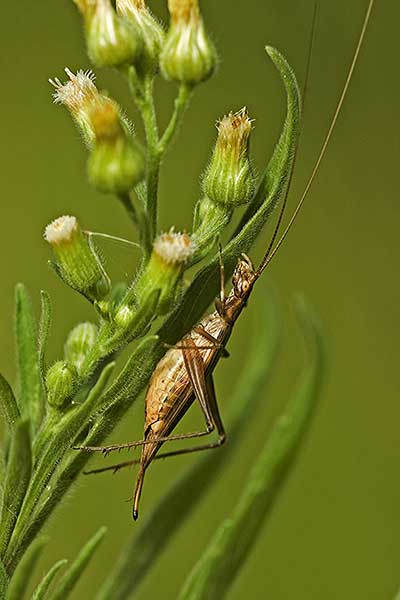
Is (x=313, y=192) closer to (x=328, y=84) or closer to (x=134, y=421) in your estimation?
(x=328, y=84)

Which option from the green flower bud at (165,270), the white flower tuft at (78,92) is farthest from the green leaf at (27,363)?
the white flower tuft at (78,92)

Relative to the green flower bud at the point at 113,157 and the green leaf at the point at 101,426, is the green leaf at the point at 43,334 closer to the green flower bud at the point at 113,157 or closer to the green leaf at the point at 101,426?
the green leaf at the point at 101,426

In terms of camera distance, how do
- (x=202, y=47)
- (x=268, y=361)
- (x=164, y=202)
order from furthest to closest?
(x=164, y=202), (x=268, y=361), (x=202, y=47)

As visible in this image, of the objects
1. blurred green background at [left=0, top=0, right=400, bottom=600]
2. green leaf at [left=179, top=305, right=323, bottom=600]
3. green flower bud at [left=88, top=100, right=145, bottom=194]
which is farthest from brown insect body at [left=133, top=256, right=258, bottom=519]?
blurred green background at [left=0, top=0, right=400, bottom=600]

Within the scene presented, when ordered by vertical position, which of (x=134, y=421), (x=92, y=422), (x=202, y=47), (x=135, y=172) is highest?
(x=202, y=47)

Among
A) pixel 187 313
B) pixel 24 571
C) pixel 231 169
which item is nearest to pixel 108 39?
pixel 231 169

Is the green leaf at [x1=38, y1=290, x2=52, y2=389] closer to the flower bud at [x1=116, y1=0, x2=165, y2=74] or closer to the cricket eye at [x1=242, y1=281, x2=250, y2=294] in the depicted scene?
the flower bud at [x1=116, y1=0, x2=165, y2=74]

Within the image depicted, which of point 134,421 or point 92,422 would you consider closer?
point 92,422

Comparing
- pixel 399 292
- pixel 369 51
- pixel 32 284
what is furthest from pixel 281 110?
pixel 32 284
